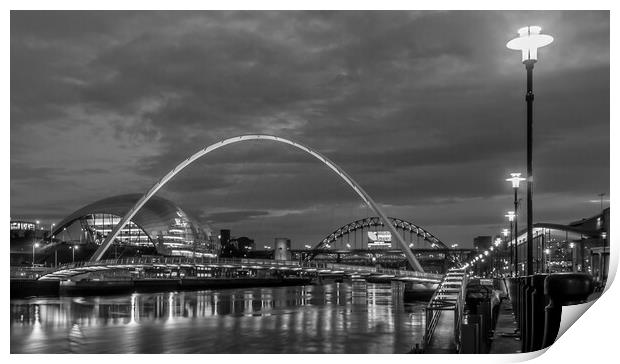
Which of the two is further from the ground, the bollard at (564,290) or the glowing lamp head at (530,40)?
the glowing lamp head at (530,40)

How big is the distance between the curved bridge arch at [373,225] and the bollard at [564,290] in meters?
109

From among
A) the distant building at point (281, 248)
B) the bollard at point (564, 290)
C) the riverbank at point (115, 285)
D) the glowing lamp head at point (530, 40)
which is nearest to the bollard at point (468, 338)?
the bollard at point (564, 290)

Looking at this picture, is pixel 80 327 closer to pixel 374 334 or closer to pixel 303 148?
pixel 374 334

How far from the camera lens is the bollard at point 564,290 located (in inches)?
325

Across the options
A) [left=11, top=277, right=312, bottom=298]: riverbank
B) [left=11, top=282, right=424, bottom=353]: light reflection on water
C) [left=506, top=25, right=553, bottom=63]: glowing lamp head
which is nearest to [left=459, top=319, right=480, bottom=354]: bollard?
[left=506, top=25, right=553, bottom=63]: glowing lamp head

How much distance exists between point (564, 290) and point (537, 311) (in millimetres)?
2012

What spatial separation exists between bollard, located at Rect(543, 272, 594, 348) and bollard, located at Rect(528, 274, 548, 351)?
42 cm

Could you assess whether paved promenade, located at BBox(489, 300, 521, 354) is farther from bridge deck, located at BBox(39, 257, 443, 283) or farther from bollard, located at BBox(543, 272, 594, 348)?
bridge deck, located at BBox(39, 257, 443, 283)

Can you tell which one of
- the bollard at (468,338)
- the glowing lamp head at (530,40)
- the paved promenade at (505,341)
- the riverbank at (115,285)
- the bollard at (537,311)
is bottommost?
the riverbank at (115,285)

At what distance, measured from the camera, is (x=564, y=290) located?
8.41 metres

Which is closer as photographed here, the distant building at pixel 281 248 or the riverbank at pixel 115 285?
the riverbank at pixel 115 285

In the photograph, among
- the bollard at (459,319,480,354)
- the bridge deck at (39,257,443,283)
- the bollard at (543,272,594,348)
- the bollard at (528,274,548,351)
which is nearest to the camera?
the bollard at (543,272,594,348)

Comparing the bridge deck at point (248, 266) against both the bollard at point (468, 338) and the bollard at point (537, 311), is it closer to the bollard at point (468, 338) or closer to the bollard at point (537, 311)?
the bollard at point (468, 338)

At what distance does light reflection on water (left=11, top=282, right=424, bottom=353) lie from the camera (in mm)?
28328
